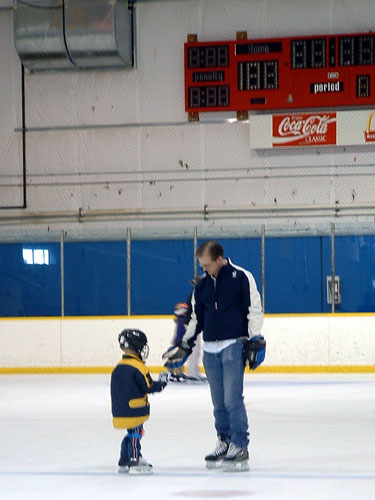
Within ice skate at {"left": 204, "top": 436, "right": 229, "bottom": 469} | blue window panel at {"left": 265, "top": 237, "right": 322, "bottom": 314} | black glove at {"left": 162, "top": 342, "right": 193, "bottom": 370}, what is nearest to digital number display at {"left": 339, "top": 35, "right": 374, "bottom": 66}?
blue window panel at {"left": 265, "top": 237, "right": 322, "bottom": 314}

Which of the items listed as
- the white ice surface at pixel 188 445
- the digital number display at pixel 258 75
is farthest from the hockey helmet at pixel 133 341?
the digital number display at pixel 258 75

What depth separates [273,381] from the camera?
11.7 m

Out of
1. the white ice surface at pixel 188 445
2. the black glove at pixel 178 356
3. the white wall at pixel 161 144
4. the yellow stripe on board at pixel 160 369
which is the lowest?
the yellow stripe on board at pixel 160 369

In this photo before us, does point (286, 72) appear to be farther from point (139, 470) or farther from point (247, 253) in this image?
point (139, 470)

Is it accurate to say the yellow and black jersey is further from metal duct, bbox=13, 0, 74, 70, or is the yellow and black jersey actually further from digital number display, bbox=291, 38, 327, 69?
metal duct, bbox=13, 0, 74, 70

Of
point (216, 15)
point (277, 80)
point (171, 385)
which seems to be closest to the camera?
point (171, 385)

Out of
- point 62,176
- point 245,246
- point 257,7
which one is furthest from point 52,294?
point 257,7

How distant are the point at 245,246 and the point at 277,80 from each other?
2599mm

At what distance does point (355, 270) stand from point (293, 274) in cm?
96

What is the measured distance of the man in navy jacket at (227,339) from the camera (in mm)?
5414

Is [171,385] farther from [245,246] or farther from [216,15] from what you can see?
[216,15]

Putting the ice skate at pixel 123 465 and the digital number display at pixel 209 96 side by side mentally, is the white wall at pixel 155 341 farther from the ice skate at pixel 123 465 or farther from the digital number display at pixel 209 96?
the ice skate at pixel 123 465

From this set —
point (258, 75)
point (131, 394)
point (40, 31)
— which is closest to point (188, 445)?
point (131, 394)

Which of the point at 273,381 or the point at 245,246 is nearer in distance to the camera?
the point at 273,381
